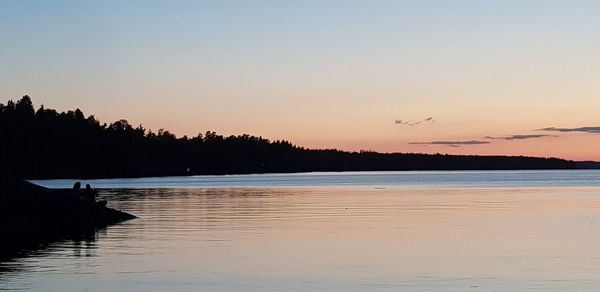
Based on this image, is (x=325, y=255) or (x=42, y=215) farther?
(x=42, y=215)

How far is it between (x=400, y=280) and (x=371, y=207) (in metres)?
32.7

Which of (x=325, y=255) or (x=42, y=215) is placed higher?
(x=42, y=215)

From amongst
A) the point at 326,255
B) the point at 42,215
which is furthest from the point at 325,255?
the point at 42,215

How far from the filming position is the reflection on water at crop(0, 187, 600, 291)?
71.5ft

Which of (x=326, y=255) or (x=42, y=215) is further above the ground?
(x=42, y=215)

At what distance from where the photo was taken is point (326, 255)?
27.4m

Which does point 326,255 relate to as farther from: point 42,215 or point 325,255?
point 42,215

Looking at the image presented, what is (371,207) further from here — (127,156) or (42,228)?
(127,156)

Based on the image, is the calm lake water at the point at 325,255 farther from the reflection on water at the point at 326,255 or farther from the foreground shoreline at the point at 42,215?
the foreground shoreline at the point at 42,215

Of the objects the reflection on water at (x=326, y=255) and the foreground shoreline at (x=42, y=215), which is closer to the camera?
the reflection on water at (x=326, y=255)

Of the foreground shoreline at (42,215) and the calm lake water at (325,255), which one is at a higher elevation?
the foreground shoreline at (42,215)

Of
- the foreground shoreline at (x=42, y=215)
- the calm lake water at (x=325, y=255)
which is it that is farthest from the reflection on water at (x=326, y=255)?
the foreground shoreline at (x=42, y=215)

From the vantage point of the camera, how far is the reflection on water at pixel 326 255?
2180 cm

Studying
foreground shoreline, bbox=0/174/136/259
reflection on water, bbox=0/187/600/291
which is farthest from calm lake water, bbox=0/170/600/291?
foreground shoreline, bbox=0/174/136/259
